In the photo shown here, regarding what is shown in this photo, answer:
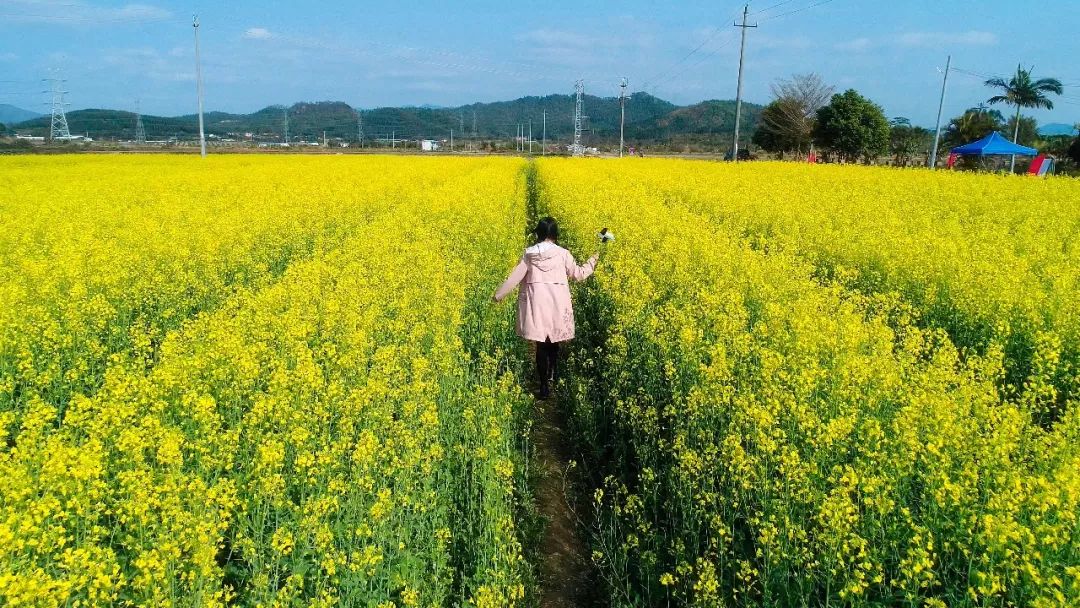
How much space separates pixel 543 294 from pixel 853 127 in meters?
45.9

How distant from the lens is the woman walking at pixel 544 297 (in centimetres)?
749

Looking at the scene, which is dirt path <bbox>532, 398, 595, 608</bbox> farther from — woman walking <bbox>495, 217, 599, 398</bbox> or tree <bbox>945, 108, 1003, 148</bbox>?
tree <bbox>945, 108, 1003, 148</bbox>

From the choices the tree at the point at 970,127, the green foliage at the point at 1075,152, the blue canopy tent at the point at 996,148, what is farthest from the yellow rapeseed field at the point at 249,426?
the tree at the point at 970,127

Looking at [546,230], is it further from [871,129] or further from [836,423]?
[871,129]

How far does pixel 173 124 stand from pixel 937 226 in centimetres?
18860

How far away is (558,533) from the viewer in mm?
4957

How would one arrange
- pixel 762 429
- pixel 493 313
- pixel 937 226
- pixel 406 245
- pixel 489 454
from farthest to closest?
1. pixel 937 226
2. pixel 406 245
3. pixel 493 313
4. pixel 489 454
5. pixel 762 429

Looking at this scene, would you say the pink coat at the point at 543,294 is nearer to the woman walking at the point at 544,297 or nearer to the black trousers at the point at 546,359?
the woman walking at the point at 544,297

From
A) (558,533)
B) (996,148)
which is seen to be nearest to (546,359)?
(558,533)

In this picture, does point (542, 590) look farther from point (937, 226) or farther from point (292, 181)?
point (292, 181)

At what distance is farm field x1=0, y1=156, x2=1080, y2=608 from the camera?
9.77 feet

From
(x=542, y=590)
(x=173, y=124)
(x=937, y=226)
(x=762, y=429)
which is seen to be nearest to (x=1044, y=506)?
(x=762, y=429)

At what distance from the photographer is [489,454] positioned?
4.77 meters

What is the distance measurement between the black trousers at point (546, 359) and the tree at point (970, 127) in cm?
5675
